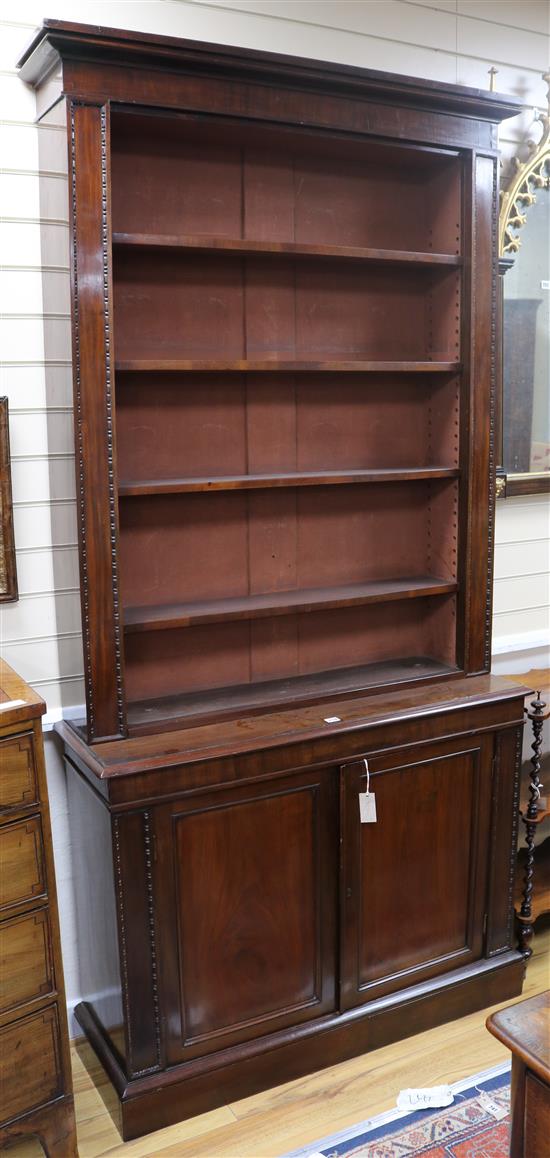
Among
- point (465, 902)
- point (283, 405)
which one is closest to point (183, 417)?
point (283, 405)

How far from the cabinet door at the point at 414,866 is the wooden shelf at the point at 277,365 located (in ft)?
3.25

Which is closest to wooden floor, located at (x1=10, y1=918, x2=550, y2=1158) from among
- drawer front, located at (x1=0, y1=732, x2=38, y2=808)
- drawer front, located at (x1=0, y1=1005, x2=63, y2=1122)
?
drawer front, located at (x1=0, y1=1005, x2=63, y2=1122)

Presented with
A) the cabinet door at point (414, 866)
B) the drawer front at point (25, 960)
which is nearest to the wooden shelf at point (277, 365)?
the cabinet door at point (414, 866)

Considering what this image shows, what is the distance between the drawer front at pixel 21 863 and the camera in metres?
1.91

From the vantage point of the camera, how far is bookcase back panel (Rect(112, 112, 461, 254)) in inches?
90.2

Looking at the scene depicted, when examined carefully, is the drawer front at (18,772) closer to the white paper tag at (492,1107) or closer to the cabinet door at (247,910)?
the cabinet door at (247,910)

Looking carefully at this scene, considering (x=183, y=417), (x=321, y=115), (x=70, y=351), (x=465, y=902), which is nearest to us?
(x=70, y=351)

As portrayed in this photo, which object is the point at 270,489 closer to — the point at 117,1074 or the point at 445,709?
the point at 445,709

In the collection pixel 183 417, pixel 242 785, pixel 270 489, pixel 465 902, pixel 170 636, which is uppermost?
pixel 183 417

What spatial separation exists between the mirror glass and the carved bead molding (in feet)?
0.07

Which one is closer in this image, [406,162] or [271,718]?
[271,718]

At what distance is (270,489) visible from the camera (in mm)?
2592

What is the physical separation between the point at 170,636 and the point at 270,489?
0.49 metres

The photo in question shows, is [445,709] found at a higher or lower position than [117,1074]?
higher
